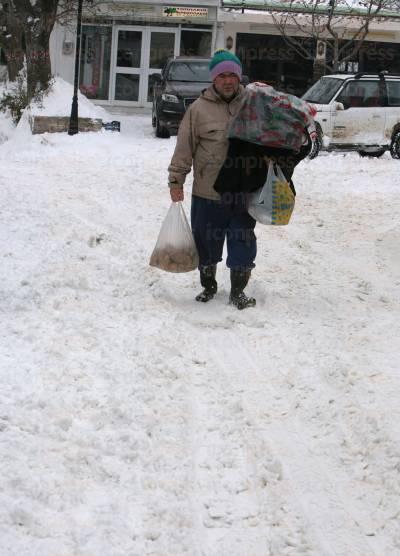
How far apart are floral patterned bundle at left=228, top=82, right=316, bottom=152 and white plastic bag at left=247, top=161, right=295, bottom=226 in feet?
0.76

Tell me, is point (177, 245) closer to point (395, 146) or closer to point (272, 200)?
point (272, 200)

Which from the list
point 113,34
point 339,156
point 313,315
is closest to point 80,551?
point 313,315

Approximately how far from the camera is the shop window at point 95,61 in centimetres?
2773

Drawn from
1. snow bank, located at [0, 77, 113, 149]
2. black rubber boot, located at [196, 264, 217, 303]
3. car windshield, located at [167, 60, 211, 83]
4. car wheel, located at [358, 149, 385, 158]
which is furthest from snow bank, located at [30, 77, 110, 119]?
black rubber boot, located at [196, 264, 217, 303]

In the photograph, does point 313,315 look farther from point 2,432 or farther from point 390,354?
point 2,432

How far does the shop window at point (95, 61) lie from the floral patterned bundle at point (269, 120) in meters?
22.8

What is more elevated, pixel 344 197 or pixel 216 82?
pixel 216 82

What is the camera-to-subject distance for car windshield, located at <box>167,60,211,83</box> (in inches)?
747

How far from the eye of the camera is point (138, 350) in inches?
206

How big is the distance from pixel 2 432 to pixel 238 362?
70.3 inches

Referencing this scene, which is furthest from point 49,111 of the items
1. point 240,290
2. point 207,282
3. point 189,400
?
point 189,400

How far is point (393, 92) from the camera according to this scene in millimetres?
17250

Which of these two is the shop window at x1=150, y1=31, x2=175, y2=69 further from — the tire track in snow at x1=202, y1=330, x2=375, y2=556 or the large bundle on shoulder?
the tire track in snow at x1=202, y1=330, x2=375, y2=556

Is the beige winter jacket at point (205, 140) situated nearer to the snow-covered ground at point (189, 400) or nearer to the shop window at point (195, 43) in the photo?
the snow-covered ground at point (189, 400)
